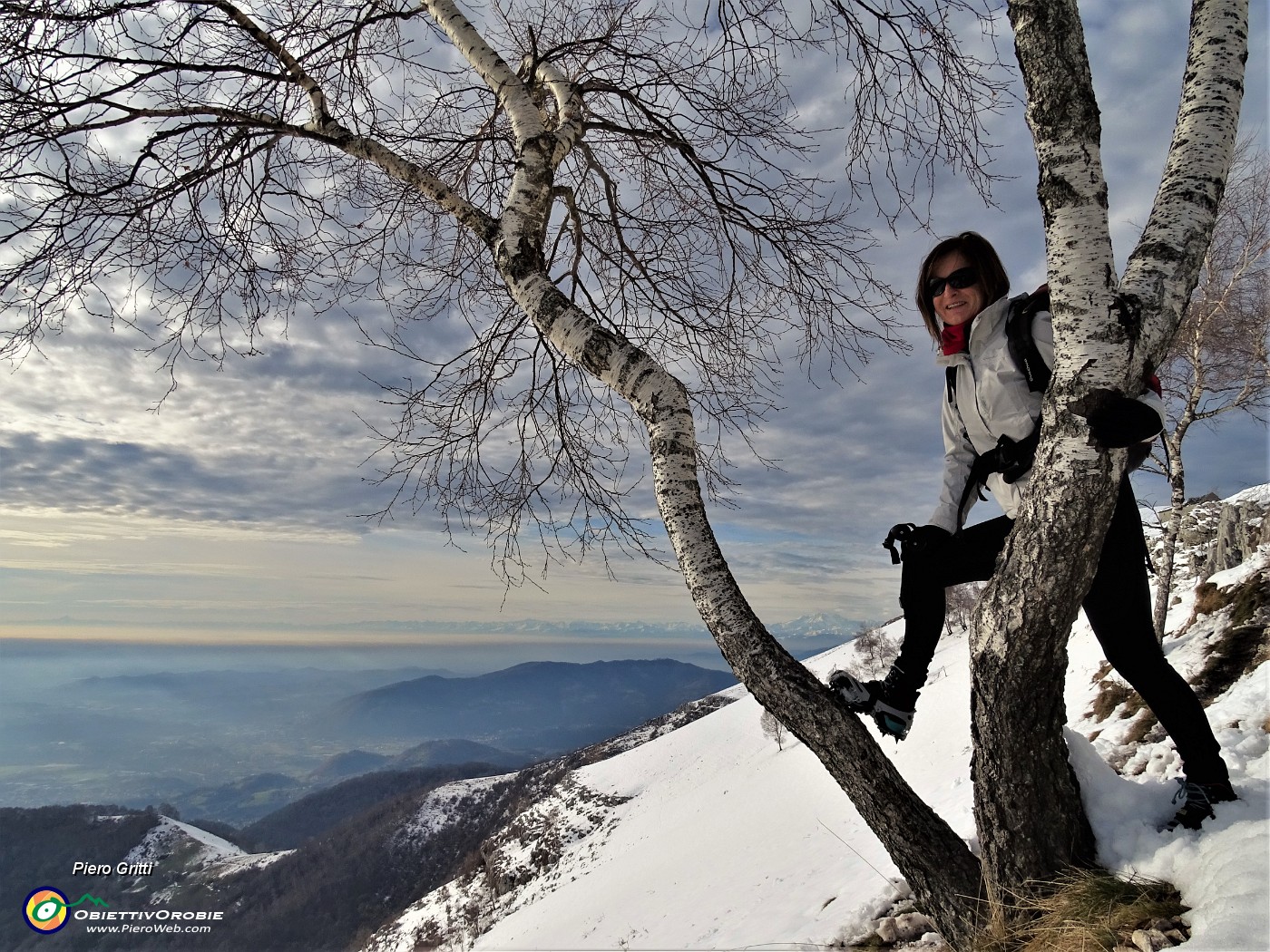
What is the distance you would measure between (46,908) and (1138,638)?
45.0 feet

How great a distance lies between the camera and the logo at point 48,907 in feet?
27.6

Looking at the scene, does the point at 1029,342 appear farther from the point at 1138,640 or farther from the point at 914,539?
the point at 1138,640

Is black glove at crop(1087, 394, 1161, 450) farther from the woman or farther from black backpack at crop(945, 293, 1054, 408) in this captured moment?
black backpack at crop(945, 293, 1054, 408)

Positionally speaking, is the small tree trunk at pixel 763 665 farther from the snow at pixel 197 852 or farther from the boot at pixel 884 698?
the snow at pixel 197 852

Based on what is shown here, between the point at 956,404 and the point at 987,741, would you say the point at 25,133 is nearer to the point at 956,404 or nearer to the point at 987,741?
the point at 956,404

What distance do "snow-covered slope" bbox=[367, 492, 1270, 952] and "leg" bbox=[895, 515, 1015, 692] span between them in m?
0.61

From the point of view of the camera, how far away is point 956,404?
235cm

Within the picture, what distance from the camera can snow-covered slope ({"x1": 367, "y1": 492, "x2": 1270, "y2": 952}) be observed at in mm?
1932

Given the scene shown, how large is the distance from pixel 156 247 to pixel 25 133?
78cm

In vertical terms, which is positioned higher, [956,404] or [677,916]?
[956,404]

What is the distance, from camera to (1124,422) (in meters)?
1.64

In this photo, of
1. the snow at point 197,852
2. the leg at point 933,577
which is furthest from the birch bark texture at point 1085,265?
the snow at point 197,852

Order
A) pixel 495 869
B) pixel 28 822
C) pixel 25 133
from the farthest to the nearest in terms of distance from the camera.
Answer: pixel 28 822 < pixel 495 869 < pixel 25 133

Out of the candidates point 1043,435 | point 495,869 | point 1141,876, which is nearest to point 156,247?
point 1043,435
